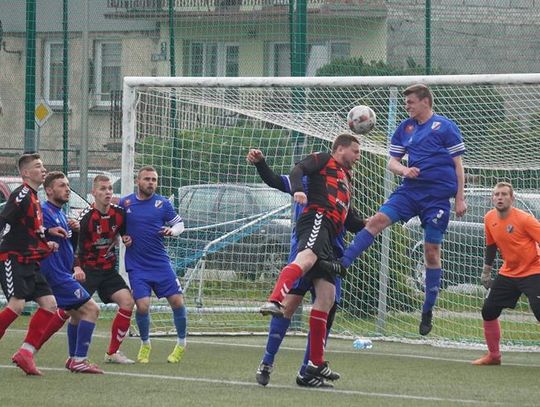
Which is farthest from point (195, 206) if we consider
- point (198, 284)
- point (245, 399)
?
point (245, 399)

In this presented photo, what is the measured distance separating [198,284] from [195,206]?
0.91 metres

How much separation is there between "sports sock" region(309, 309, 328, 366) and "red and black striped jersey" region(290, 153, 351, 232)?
69 cm

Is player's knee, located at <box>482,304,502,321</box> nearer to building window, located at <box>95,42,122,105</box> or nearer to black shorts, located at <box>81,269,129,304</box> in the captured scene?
black shorts, located at <box>81,269,129,304</box>

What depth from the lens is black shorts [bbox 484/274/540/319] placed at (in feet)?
41.1

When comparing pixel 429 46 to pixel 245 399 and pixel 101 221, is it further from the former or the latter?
pixel 245 399

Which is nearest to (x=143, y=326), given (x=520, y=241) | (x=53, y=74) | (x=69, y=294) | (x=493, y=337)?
(x=69, y=294)

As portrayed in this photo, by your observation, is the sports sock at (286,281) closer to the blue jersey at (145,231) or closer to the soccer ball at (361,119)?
the soccer ball at (361,119)

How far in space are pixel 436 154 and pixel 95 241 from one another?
3.18 metres

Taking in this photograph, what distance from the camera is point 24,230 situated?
432 inches

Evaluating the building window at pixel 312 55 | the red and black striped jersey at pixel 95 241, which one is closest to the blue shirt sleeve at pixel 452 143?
the red and black striped jersey at pixel 95 241

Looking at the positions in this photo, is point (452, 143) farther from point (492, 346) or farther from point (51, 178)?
point (51, 178)

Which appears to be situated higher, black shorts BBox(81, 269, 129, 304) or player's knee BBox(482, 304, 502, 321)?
black shorts BBox(81, 269, 129, 304)

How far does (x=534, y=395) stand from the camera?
10016 millimetres

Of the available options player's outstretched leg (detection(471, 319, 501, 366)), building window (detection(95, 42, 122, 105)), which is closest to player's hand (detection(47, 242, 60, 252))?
player's outstretched leg (detection(471, 319, 501, 366))
